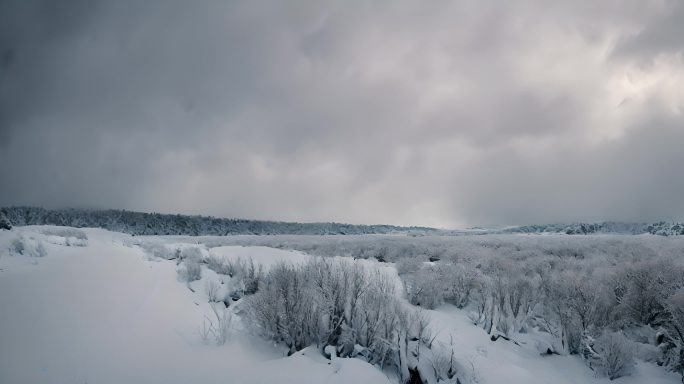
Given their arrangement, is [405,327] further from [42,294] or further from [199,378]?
[42,294]

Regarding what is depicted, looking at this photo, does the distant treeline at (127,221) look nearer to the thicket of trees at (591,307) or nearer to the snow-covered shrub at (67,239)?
the snow-covered shrub at (67,239)

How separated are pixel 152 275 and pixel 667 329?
43.5ft

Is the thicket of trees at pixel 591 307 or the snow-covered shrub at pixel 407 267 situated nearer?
the thicket of trees at pixel 591 307

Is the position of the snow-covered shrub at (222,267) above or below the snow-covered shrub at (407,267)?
below

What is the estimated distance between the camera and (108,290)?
7828mm

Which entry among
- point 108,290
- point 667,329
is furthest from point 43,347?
point 667,329

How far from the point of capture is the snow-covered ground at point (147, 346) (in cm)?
489

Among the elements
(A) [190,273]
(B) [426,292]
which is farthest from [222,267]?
(B) [426,292]

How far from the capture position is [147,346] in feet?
18.8

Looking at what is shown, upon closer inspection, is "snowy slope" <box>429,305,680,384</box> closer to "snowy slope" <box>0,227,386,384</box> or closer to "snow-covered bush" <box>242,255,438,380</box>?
"snow-covered bush" <box>242,255,438,380</box>

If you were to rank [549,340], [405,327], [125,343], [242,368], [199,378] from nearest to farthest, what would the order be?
[199,378], [242,368], [125,343], [405,327], [549,340]

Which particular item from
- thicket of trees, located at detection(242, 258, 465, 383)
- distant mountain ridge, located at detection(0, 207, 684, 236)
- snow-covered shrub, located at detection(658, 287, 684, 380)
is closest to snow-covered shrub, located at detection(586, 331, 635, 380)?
snow-covered shrub, located at detection(658, 287, 684, 380)

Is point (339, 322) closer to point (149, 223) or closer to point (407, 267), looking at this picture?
point (407, 267)

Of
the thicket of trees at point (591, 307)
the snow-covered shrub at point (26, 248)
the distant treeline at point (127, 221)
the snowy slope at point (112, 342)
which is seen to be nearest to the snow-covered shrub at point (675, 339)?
the thicket of trees at point (591, 307)
